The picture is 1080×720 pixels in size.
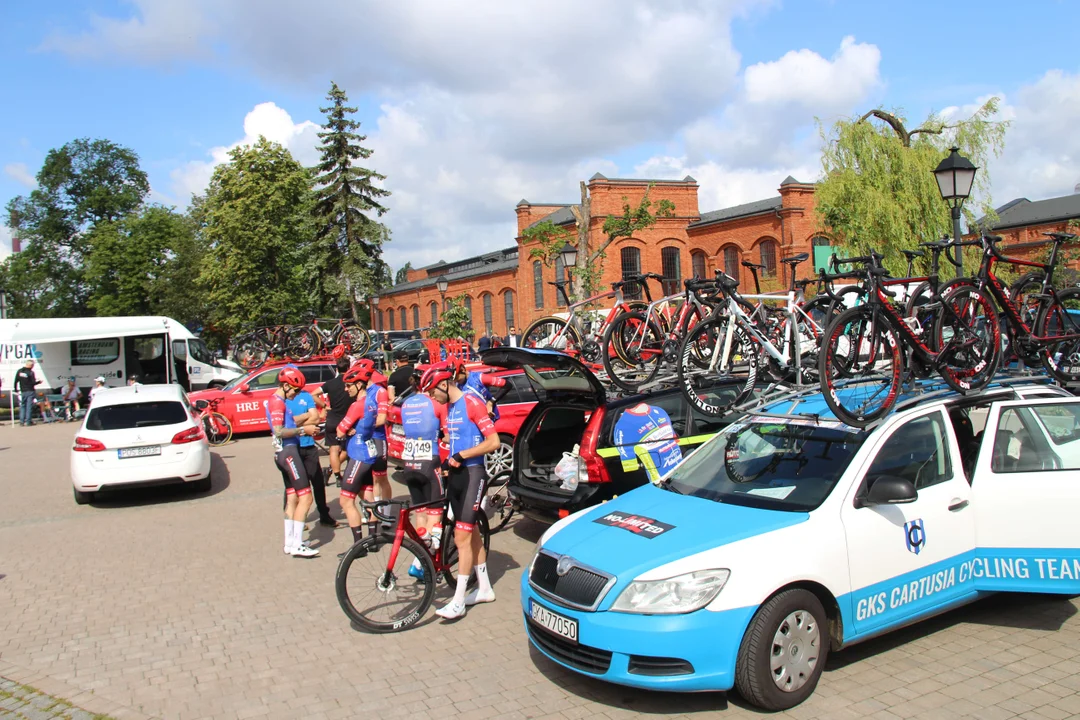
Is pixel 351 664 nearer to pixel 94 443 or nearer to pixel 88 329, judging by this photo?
pixel 94 443

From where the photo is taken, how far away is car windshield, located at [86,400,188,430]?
11.3 meters

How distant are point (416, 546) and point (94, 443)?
7.19m

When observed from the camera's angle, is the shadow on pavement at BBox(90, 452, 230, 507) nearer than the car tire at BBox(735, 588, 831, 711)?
No

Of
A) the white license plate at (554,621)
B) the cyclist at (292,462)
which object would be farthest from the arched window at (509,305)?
the white license plate at (554,621)

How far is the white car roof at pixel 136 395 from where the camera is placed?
11.6m

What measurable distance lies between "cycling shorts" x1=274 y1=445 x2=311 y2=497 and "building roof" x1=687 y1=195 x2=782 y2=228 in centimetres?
3427

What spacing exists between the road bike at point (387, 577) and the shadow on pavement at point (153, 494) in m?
6.91

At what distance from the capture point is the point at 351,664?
5.39m

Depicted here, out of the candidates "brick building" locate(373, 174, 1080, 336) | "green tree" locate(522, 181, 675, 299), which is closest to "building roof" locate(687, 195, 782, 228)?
"brick building" locate(373, 174, 1080, 336)

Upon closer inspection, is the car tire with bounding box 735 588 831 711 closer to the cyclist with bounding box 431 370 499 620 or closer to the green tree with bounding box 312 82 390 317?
the cyclist with bounding box 431 370 499 620

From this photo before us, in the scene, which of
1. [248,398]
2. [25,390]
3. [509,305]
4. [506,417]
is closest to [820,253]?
[248,398]

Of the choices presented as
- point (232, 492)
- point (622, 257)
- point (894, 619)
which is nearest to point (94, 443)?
point (232, 492)

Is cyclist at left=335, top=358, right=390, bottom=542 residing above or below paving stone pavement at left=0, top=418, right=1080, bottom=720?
above

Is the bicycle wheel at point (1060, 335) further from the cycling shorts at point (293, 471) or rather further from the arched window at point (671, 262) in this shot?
the arched window at point (671, 262)
